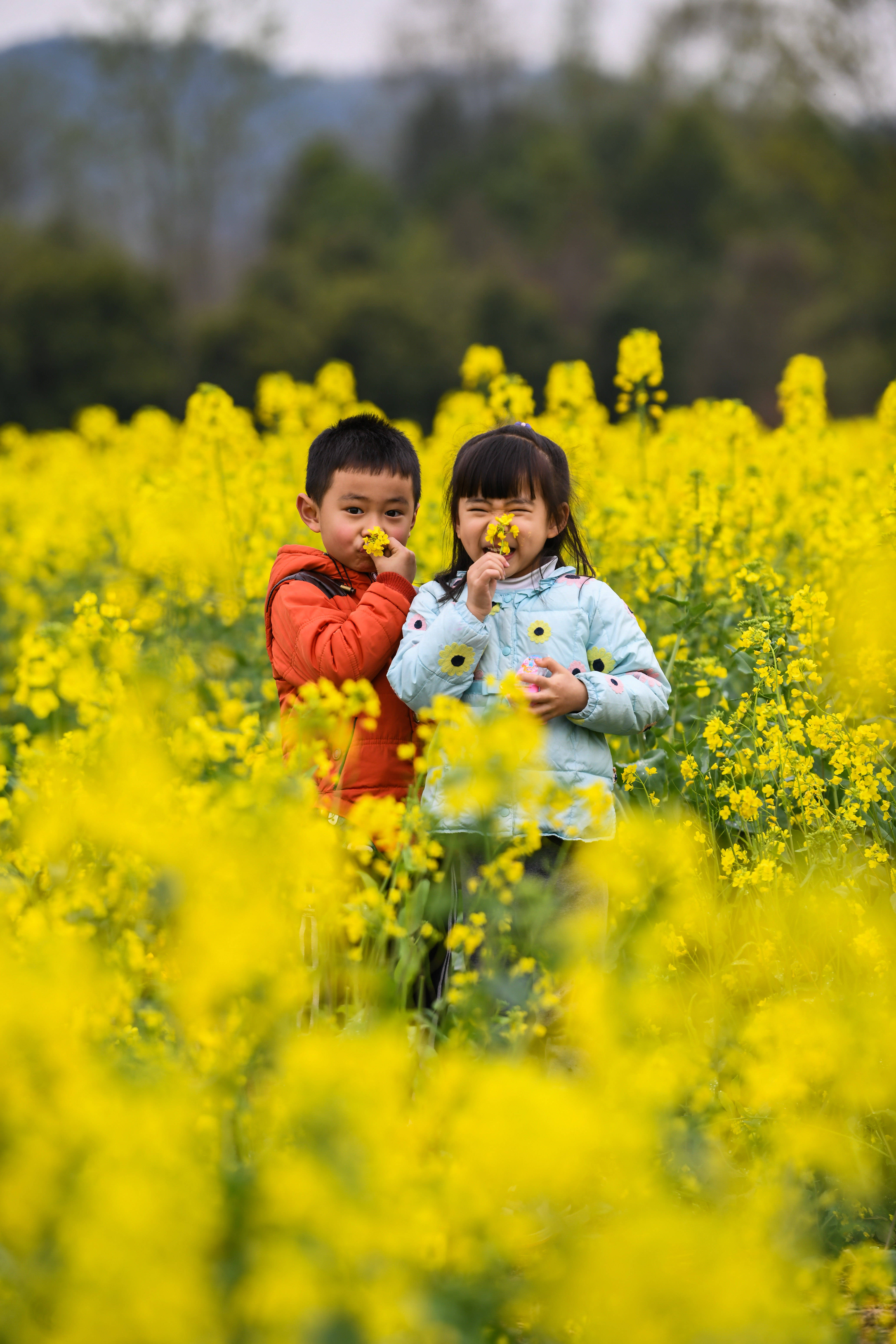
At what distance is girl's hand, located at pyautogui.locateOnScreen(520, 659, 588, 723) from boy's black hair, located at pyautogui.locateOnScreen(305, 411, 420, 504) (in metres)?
0.59

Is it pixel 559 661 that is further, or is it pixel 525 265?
pixel 525 265

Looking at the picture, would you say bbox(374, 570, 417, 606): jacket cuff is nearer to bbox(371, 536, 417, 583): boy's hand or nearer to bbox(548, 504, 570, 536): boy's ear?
bbox(371, 536, 417, 583): boy's hand

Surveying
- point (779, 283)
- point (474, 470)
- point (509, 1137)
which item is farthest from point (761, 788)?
point (779, 283)

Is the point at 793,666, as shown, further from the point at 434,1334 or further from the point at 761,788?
the point at 434,1334

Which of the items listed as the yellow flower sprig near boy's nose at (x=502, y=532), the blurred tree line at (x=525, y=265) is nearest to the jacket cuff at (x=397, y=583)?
the yellow flower sprig near boy's nose at (x=502, y=532)

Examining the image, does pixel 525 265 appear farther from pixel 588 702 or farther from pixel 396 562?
pixel 588 702

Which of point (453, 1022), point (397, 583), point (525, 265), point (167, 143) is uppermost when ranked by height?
point (167, 143)

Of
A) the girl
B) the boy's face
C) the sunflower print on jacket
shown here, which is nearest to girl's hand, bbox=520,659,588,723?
the girl

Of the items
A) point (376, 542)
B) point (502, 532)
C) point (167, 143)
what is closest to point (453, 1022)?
point (502, 532)

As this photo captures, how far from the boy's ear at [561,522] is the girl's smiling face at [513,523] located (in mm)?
55

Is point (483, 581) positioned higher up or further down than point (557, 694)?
higher up

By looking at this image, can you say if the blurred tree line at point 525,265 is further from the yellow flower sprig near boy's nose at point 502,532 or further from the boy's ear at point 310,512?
the yellow flower sprig near boy's nose at point 502,532

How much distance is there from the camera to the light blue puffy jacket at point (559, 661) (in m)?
2.43

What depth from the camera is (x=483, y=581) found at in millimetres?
2371
